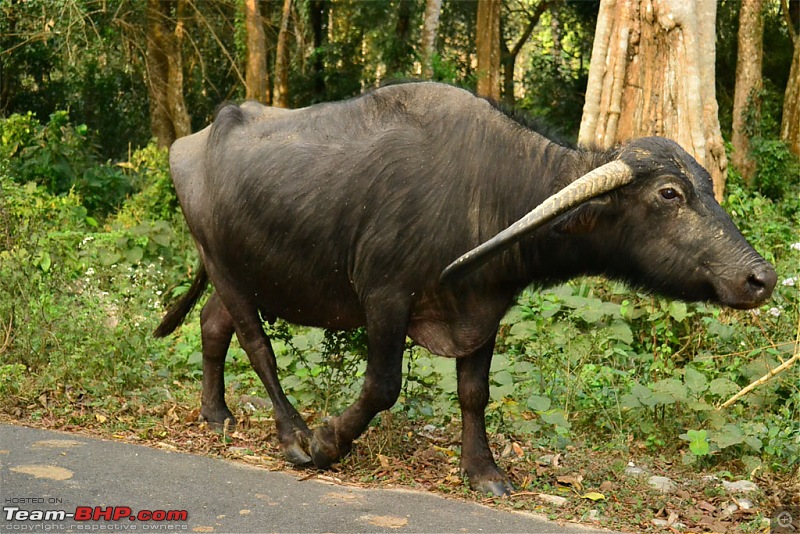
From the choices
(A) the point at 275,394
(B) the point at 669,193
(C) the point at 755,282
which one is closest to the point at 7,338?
(A) the point at 275,394

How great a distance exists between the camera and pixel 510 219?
489cm

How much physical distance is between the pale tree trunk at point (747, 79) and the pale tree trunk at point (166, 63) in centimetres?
906

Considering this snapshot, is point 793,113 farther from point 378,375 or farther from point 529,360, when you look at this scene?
point 378,375

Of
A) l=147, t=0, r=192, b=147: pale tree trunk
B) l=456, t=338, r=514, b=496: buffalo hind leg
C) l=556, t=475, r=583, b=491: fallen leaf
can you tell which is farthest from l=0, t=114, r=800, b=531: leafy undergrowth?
l=147, t=0, r=192, b=147: pale tree trunk

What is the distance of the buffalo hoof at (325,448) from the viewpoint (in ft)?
17.1

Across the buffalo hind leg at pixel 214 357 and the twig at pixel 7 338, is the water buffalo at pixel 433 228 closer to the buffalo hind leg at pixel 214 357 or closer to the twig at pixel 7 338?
the buffalo hind leg at pixel 214 357

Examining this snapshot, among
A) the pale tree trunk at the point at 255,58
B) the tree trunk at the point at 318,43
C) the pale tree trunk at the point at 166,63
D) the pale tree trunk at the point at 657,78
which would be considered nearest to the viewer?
the pale tree trunk at the point at 657,78

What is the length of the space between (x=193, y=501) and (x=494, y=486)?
1.51 metres

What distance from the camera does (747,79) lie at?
54.1ft

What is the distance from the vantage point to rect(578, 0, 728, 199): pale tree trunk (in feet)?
27.5

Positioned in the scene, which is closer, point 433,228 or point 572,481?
point 433,228

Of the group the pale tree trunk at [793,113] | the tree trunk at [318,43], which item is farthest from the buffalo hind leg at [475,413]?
the tree trunk at [318,43]

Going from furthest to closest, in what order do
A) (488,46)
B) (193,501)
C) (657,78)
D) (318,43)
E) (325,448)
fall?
(318,43) < (488,46) < (657,78) < (325,448) < (193,501)

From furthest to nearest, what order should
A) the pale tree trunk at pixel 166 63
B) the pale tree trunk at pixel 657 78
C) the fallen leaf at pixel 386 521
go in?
1. the pale tree trunk at pixel 166 63
2. the pale tree trunk at pixel 657 78
3. the fallen leaf at pixel 386 521
